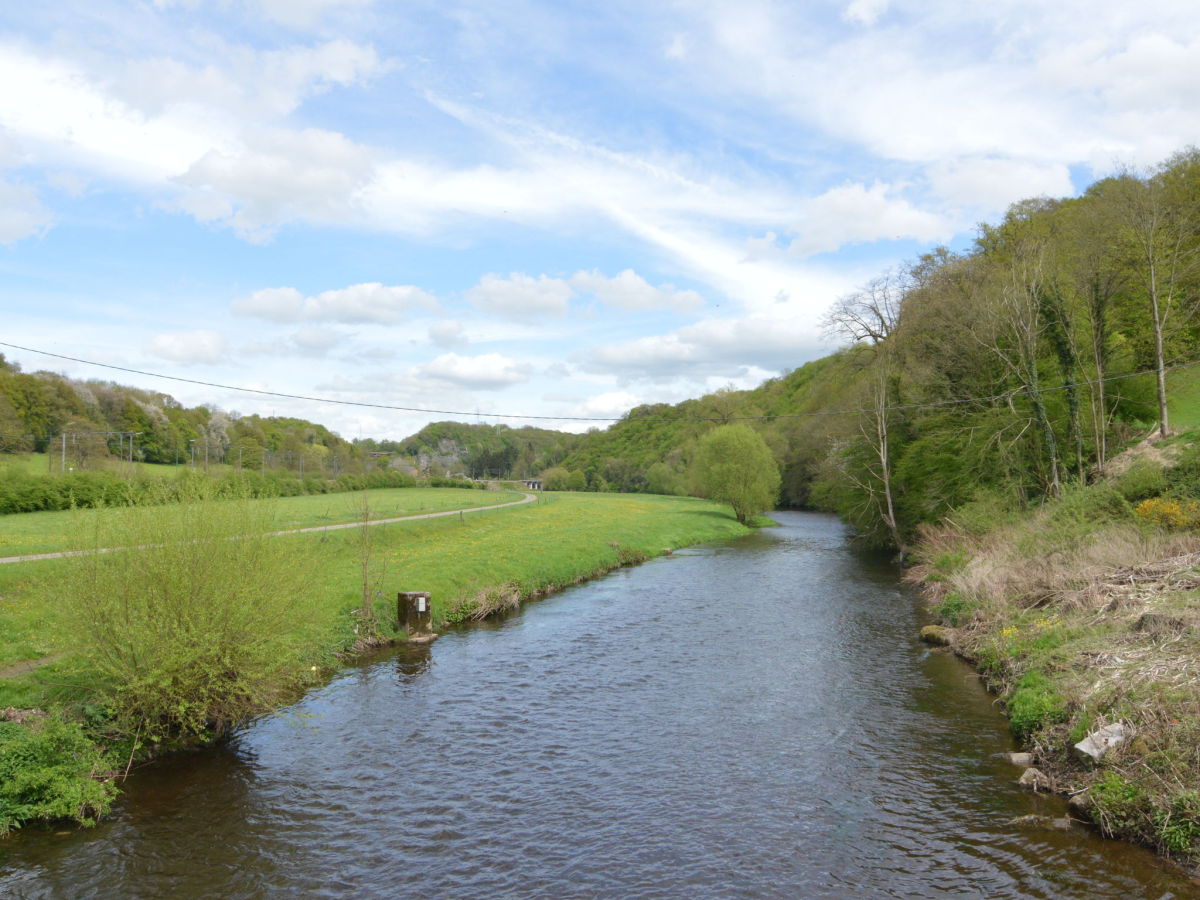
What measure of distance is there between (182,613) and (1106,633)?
56.2 ft

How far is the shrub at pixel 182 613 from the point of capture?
39.3 ft

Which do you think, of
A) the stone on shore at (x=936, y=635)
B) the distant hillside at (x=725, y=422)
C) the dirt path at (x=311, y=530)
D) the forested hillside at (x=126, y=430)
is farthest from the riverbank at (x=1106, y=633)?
the forested hillside at (x=126, y=430)

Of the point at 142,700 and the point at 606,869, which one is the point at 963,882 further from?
the point at 142,700

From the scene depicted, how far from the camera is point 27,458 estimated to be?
63094 millimetres

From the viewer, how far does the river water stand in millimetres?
9234

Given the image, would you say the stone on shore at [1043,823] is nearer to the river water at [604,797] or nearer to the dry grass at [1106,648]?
the river water at [604,797]

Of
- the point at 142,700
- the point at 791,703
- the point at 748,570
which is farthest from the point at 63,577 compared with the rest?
the point at 748,570

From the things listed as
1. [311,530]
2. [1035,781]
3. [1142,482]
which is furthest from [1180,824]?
[311,530]

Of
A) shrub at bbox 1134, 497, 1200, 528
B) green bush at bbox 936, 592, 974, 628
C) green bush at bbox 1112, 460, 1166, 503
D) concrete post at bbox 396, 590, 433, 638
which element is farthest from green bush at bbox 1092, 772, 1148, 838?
green bush at bbox 1112, 460, 1166, 503

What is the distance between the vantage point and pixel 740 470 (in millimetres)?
65750

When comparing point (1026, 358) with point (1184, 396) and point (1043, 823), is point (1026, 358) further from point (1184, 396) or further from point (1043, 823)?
point (1043, 823)

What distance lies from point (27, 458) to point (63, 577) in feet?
211

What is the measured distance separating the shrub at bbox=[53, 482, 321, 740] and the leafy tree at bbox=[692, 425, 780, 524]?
5476cm

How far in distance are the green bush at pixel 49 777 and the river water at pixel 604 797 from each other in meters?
0.29
